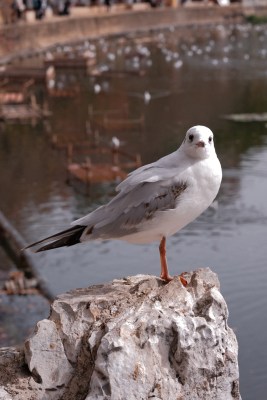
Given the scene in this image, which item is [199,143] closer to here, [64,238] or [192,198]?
[192,198]

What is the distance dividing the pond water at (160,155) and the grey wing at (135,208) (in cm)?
408

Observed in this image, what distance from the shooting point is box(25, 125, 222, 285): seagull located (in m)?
4.62

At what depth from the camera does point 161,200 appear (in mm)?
4746

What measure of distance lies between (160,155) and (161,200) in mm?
12739

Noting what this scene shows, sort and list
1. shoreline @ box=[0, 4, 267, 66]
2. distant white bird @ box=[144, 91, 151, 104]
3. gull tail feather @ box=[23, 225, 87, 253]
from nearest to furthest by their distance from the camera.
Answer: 1. gull tail feather @ box=[23, 225, 87, 253]
2. distant white bird @ box=[144, 91, 151, 104]
3. shoreline @ box=[0, 4, 267, 66]

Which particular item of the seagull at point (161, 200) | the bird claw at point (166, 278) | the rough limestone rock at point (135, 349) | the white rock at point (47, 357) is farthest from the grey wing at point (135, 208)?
the white rock at point (47, 357)

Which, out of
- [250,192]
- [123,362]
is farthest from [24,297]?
[123,362]

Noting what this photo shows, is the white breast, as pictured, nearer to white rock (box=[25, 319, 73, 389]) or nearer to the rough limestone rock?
the rough limestone rock

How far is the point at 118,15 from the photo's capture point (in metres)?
41.1

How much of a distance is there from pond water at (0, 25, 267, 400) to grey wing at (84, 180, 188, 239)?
13.4ft

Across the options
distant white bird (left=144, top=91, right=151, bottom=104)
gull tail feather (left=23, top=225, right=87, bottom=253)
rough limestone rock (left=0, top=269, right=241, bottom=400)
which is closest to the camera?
rough limestone rock (left=0, top=269, right=241, bottom=400)

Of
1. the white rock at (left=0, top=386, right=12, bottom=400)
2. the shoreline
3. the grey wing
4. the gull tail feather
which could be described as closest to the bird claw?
the grey wing

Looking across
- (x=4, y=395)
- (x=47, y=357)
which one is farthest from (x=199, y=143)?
(x=4, y=395)

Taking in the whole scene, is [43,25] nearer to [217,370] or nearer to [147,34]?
[147,34]
